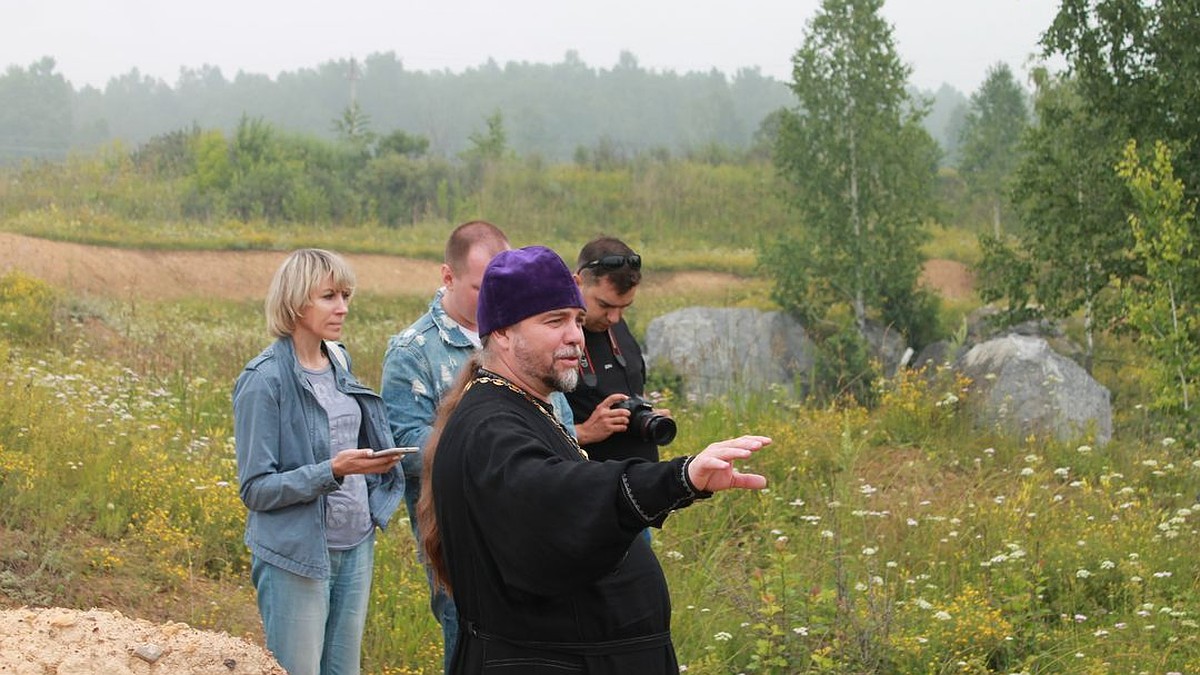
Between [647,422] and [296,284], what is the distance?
1.20 m

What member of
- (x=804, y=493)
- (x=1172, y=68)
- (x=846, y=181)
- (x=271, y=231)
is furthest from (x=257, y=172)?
(x=804, y=493)

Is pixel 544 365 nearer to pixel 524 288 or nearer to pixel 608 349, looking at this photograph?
pixel 524 288

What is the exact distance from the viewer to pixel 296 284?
3906mm

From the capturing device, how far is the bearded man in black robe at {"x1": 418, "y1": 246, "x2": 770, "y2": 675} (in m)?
Answer: 2.55

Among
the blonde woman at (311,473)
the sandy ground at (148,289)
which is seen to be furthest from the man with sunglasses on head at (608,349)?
the sandy ground at (148,289)

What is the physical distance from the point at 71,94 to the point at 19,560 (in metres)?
128

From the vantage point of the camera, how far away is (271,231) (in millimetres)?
28266

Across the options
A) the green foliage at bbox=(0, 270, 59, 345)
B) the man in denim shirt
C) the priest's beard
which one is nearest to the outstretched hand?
the priest's beard

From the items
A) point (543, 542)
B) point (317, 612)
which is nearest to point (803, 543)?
point (317, 612)

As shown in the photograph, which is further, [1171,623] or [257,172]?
[257,172]

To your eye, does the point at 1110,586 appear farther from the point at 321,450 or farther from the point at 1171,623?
the point at 321,450

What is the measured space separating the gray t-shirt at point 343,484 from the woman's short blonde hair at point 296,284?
0.19 meters

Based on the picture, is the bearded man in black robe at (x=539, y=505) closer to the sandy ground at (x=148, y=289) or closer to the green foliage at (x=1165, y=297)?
the sandy ground at (x=148, y=289)

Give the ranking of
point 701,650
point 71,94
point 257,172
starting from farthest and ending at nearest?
point 71,94
point 257,172
point 701,650
